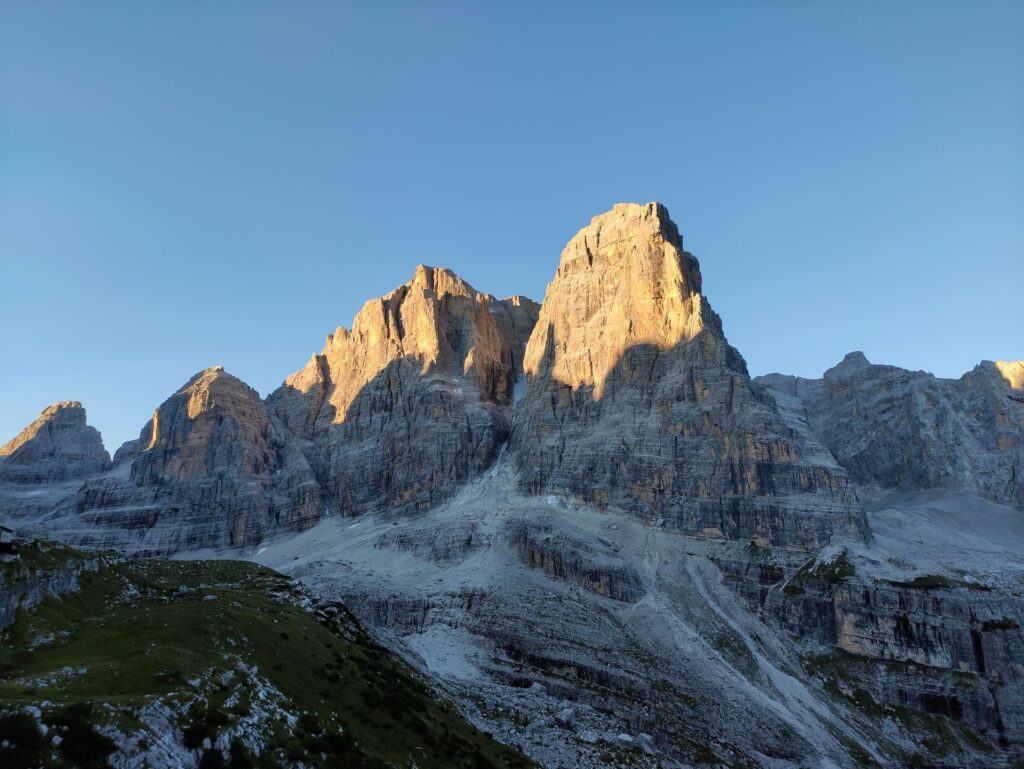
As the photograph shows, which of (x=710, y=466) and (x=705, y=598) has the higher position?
(x=710, y=466)

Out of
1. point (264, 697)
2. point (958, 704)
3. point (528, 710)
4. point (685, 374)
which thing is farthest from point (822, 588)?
point (264, 697)

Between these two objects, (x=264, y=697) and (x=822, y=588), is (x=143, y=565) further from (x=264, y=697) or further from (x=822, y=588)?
(x=822, y=588)

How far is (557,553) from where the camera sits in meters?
156

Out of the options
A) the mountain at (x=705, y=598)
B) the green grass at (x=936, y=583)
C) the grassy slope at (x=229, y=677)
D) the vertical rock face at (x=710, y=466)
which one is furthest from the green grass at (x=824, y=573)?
the grassy slope at (x=229, y=677)

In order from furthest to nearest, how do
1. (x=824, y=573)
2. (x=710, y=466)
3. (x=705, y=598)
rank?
(x=710, y=466)
(x=824, y=573)
(x=705, y=598)

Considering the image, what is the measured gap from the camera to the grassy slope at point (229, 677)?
4338cm

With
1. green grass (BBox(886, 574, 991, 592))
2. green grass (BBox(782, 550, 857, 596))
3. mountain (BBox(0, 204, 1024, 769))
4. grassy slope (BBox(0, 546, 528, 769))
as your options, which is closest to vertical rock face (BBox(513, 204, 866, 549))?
mountain (BBox(0, 204, 1024, 769))

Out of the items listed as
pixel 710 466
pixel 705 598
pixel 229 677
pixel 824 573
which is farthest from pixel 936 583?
pixel 229 677

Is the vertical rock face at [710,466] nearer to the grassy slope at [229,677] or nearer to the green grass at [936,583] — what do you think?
the green grass at [936,583]

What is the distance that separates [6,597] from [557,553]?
109m

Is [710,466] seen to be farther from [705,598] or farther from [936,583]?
[936,583]

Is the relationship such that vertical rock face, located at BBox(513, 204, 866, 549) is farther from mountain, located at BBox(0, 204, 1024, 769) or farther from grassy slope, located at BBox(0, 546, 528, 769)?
grassy slope, located at BBox(0, 546, 528, 769)

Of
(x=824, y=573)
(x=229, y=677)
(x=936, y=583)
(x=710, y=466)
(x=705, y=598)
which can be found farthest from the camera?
(x=710, y=466)

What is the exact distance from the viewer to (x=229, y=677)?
53281mm
